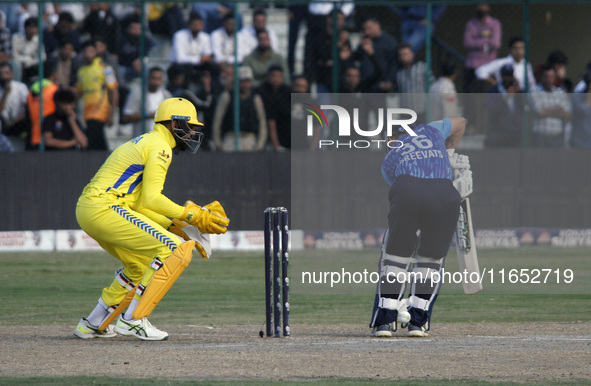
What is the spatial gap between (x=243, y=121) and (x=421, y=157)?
9841 mm

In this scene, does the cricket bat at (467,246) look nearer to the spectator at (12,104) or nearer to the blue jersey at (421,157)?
the blue jersey at (421,157)

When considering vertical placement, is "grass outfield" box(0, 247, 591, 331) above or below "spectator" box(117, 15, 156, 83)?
below

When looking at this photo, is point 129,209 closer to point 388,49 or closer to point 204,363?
point 204,363

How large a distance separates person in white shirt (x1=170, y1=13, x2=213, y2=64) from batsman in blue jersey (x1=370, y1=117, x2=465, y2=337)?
9.93 metres

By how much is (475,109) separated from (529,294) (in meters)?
5.63

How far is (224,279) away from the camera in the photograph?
51.2 feet

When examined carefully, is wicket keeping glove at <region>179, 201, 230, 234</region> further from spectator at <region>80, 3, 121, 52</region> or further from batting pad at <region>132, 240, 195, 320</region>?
spectator at <region>80, 3, 121, 52</region>

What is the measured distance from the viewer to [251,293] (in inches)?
561

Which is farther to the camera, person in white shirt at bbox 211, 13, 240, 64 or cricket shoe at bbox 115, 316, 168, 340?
person in white shirt at bbox 211, 13, 240, 64

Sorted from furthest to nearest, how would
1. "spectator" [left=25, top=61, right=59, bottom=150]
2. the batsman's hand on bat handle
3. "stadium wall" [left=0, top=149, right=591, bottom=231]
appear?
"spectator" [left=25, top=61, right=59, bottom=150] → "stadium wall" [left=0, top=149, right=591, bottom=231] → the batsman's hand on bat handle

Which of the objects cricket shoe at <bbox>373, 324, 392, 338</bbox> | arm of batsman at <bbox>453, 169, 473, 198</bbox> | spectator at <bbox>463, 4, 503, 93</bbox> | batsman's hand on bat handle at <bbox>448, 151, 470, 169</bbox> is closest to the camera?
cricket shoe at <bbox>373, 324, 392, 338</bbox>

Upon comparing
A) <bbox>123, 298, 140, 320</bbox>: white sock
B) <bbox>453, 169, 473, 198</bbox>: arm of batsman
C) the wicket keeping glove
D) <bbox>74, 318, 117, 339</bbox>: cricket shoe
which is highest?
<bbox>453, 169, 473, 198</bbox>: arm of batsman

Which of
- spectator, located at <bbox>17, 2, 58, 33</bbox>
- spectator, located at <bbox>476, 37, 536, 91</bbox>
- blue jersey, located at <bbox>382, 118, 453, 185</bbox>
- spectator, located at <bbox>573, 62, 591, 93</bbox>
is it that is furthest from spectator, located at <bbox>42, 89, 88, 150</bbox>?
blue jersey, located at <bbox>382, 118, 453, 185</bbox>

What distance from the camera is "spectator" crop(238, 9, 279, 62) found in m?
19.5
